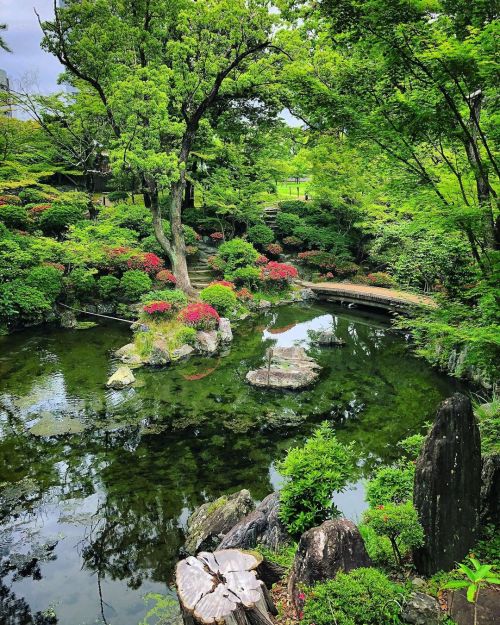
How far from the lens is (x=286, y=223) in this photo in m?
26.0

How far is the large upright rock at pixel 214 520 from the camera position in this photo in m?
5.69

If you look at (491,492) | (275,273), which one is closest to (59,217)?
(275,273)

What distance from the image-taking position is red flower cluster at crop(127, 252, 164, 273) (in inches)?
688

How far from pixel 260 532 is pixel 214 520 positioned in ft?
3.61

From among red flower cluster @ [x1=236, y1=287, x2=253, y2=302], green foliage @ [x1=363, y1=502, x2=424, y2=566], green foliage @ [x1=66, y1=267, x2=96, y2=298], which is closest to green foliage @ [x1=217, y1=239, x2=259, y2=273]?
red flower cluster @ [x1=236, y1=287, x2=253, y2=302]

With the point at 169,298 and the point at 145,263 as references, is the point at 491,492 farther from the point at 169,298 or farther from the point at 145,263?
the point at 145,263

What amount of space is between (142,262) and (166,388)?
803 cm

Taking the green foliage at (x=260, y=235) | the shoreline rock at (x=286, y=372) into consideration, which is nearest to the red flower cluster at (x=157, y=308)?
the shoreline rock at (x=286, y=372)

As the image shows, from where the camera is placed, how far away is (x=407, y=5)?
14.1ft

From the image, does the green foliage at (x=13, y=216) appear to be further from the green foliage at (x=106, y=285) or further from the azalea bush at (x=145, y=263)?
the azalea bush at (x=145, y=263)

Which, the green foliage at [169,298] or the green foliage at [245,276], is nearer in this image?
the green foliage at [169,298]

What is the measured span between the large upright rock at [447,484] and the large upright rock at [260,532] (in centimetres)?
156

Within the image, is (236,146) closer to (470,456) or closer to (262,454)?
Result: (262,454)

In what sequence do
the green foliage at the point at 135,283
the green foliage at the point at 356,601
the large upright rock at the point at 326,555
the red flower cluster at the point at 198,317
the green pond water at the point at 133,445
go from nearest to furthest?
the green foliage at the point at 356,601
the large upright rock at the point at 326,555
the green pond water at the point at 133,445
the red flower cluster at the point at 198,317
the green foliage at the point at 135,283
